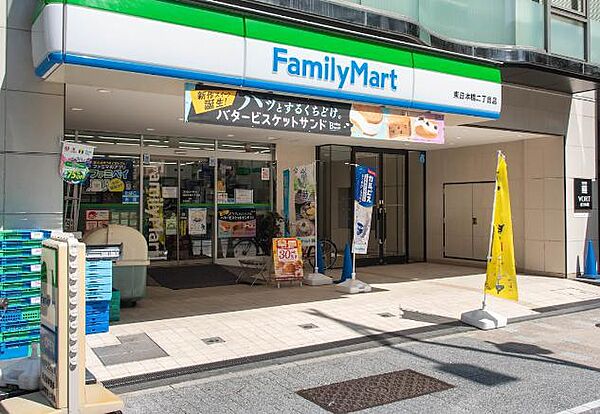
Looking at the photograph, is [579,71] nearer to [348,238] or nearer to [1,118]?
[348,238]

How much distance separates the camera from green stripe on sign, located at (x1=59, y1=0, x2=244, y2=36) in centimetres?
568

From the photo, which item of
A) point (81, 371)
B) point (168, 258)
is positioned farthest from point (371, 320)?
point (168, 258)

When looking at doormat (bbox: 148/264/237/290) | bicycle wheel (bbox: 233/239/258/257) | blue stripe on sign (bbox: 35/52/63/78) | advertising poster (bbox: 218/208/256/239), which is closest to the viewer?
blue stripe on sign (bbox: 35/52/63/78)

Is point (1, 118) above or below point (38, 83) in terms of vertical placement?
below

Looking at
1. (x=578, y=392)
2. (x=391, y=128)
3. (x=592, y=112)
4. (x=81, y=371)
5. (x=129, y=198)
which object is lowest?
(x=578, y=392)

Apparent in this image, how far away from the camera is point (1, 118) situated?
20.0 ft

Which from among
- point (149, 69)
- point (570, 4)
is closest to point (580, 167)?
point (570, 4)

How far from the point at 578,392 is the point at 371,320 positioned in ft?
10.7

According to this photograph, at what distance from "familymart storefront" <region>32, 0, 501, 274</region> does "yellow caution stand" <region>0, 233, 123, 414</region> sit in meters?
2.52

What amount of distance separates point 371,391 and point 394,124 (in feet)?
13.7

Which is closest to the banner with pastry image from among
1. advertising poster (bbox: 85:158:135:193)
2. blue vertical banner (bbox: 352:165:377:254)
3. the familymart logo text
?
the familymart logo text

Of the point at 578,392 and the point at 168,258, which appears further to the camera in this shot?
the point at 168,258

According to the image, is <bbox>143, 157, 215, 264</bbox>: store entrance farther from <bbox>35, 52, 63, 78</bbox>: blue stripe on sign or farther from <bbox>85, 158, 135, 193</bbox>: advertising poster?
<bbox>35, 52, 63, 78</bbox>: blue stripe on sign

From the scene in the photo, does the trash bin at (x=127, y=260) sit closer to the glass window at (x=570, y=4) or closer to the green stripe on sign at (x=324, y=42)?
the green stripe on sign at (x=324, y=42)
